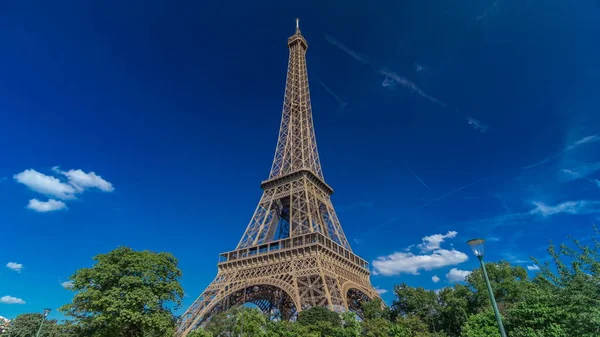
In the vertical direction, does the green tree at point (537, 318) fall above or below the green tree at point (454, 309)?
below

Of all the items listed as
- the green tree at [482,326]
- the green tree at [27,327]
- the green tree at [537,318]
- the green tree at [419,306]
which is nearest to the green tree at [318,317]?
the green tree at [419,306]

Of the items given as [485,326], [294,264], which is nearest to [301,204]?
[294,264]

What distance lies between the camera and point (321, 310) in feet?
82.4

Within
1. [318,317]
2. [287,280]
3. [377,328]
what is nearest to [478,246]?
[377,328]

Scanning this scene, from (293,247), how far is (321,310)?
31.4 feet

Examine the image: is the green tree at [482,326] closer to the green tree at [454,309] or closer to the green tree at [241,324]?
the green tree at [454,309]

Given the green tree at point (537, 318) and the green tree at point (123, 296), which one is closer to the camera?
the green tree at point (537, 318)

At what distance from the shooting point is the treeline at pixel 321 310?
1816cm

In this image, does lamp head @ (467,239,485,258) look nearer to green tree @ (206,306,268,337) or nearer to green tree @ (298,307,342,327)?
green tree @ (206,306,268,337)

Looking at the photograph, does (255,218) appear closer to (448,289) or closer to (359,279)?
(359,279)

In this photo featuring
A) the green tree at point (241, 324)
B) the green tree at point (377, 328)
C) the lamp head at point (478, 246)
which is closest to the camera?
the lamp head at point (478, 246)

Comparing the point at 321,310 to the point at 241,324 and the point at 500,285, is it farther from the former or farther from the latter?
the point at 500,285

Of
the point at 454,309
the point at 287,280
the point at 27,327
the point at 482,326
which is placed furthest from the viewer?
the point at 27,327

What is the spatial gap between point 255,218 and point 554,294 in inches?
1231
